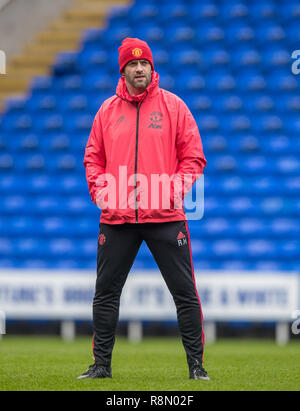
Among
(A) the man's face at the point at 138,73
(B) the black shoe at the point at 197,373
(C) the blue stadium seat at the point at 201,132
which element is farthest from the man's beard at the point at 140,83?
(C) the blue stadium seat at the point at 201,132

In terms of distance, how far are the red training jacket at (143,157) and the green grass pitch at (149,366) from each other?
0.72m

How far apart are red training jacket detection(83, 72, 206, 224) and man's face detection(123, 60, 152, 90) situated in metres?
0.04

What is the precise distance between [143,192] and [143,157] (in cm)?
15

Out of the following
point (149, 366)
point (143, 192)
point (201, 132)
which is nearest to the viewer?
point (143, 192)

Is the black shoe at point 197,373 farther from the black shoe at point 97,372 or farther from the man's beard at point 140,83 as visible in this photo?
the man's beard at point 140,83

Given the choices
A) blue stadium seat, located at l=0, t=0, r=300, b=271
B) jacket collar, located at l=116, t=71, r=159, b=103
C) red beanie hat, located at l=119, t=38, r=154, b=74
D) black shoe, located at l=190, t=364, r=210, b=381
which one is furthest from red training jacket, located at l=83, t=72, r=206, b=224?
blue stadium seat, located at l=0, t=0, r=300, b=271

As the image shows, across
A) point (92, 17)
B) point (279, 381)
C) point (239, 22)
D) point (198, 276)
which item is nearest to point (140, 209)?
point (279, 381)

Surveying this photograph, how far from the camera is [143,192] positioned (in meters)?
3.44

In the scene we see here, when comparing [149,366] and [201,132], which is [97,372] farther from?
[201,132]

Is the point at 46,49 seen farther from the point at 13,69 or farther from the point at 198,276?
the point at 198,276

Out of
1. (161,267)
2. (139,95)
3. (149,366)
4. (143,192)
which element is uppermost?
(139,95)

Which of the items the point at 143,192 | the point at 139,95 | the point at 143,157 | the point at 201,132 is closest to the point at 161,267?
the point at 143,192

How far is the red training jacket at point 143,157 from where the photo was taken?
345cm

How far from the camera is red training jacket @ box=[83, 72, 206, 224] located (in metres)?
3.45
